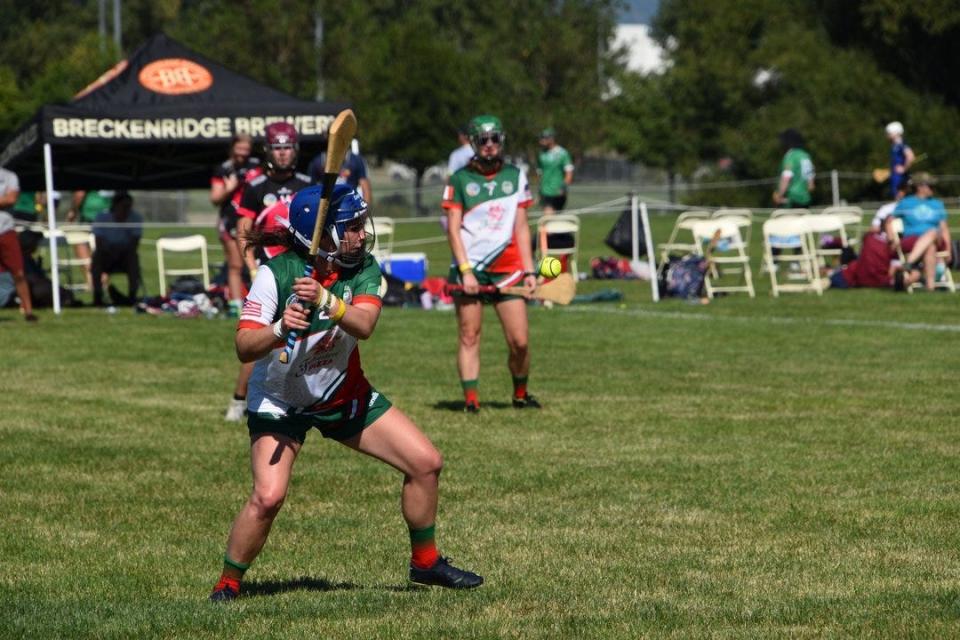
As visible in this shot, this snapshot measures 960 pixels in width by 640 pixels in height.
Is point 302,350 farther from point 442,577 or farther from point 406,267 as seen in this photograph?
point 406,267

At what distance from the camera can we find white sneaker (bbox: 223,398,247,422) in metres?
12.5

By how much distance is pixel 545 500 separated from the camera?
30.7 feet

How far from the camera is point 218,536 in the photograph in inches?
336

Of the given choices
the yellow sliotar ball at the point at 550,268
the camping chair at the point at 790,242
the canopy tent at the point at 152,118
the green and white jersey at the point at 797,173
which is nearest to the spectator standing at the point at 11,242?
the canopy tent at the point at 152,118

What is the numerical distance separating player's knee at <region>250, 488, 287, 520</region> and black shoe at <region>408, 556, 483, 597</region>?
79 centimetres

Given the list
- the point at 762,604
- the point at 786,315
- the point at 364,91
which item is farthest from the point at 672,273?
the point at 364,91

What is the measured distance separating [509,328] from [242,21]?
48903 millimetres

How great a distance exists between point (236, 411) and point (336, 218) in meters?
6.35

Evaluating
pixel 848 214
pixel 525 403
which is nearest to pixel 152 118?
pixel 525 403

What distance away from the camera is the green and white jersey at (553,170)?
26.9m

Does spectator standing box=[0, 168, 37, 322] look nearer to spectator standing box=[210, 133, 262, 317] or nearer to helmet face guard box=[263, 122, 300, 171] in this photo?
spectator standing box=[210, 133, 262, 317]

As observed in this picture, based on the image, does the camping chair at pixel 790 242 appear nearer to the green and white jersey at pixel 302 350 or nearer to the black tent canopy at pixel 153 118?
the black tent canopy at pixel 153 118

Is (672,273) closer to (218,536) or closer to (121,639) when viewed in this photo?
(218,536)

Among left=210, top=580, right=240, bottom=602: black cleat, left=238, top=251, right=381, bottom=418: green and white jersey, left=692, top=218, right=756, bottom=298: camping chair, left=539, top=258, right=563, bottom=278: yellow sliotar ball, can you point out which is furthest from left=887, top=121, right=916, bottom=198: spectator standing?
left=210, top=580, right=240, bottom=602: black cleat
